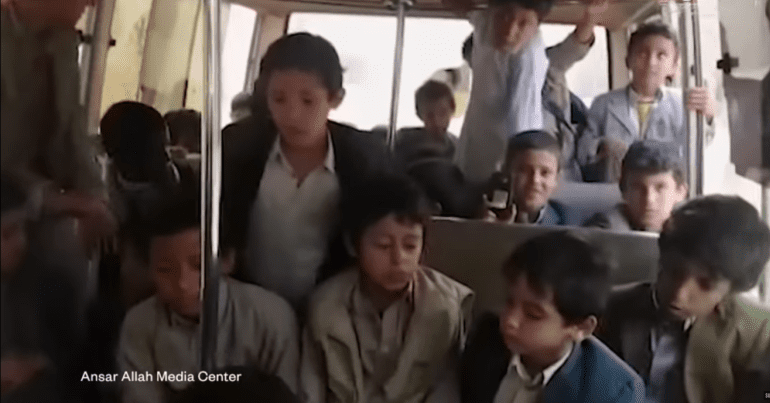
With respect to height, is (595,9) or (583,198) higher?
(595,9)

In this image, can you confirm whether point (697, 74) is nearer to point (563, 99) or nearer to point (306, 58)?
point (563, 99)

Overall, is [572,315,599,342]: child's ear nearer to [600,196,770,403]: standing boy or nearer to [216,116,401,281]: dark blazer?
[600,196,770,403]: standing boy

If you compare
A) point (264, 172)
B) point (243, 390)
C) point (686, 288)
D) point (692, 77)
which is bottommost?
point (243, 390)

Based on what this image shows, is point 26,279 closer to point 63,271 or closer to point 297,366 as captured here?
point 63,271

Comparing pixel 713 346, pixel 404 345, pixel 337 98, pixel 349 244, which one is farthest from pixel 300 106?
pixel 713 346

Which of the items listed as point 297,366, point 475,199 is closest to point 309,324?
point 297,366

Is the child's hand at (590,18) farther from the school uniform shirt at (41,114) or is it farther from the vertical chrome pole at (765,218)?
the school uniform shirt at (41,114)
